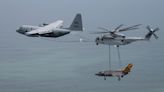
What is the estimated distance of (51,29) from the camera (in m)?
25.2

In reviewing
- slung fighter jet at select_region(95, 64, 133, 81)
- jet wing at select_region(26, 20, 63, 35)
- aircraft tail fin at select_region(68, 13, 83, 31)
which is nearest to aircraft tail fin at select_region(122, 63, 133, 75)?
slung fighter jet at select_region(95, 64, 133, 81)

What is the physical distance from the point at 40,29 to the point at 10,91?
79.1 metres

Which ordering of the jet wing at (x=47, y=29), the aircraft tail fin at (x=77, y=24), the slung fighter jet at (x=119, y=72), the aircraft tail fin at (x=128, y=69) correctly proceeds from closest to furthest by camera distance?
the jet wing at (x=47, y=29)
the slung fighter jet at (x=119, y=72)
the aircraft tail fin at (x=128, y=69)
the aircraft tail fin at (x=77, y=24)

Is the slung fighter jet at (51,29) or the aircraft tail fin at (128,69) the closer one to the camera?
the slung fighter jet at (51,29)

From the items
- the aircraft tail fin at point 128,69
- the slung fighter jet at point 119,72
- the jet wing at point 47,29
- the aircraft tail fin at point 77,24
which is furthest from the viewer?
the aircraft tail fin at point 77,24

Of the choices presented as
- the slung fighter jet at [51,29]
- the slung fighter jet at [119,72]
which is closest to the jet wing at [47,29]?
the slung fighter jet at [51,29]

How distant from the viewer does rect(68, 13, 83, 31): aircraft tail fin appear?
27375 mm

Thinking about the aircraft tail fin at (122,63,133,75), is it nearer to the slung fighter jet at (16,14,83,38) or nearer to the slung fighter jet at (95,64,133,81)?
the slung fighter jet at (95,64,133,81)

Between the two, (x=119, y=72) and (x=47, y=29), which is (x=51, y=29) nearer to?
(x=47, y=29)

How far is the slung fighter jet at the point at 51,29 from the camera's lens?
2456 cm

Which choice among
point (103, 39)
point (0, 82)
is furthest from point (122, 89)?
point (103, 39)

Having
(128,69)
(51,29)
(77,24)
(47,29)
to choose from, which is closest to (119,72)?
(128,69)

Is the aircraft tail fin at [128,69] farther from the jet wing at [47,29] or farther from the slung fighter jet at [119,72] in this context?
the jet wing at [47,29]

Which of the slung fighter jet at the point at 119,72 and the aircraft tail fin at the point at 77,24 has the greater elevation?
the aircraft tail fin at the point at 77,24
